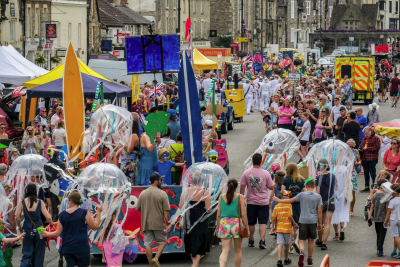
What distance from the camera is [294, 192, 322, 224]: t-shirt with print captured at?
429 inches

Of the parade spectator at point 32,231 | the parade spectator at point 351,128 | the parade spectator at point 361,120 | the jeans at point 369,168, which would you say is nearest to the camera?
the parade spectator at point 32,231

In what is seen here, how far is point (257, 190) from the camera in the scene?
11.8 metres

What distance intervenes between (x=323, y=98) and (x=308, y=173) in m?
8.17

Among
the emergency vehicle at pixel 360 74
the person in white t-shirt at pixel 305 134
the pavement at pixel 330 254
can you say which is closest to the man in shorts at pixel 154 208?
the pavement at pixel 330 254

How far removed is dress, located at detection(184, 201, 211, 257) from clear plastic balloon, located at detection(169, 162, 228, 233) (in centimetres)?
3

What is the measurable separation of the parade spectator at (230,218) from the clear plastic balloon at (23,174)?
3.18 meters

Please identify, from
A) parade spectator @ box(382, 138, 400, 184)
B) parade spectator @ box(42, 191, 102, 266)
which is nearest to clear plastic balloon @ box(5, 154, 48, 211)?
parade spectator @ box(42, 191, 102, 266)

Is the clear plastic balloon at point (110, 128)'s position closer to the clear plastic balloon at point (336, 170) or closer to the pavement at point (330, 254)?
the pavement at point (330, 254)

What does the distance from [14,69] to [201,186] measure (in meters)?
14.5

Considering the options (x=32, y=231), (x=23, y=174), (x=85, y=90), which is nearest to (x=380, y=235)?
(x=32, y=231)

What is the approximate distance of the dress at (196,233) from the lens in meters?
10.6

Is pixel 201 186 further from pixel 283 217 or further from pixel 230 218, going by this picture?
pixel 283 217

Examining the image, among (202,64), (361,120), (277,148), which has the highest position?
(202,64)

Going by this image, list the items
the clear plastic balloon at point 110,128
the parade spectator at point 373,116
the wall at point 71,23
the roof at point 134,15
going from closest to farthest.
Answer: the clear plastic balloon at point 110,128, the parade spectator at point 373,116, the wall at point 71,23, the roof at point 134,15
